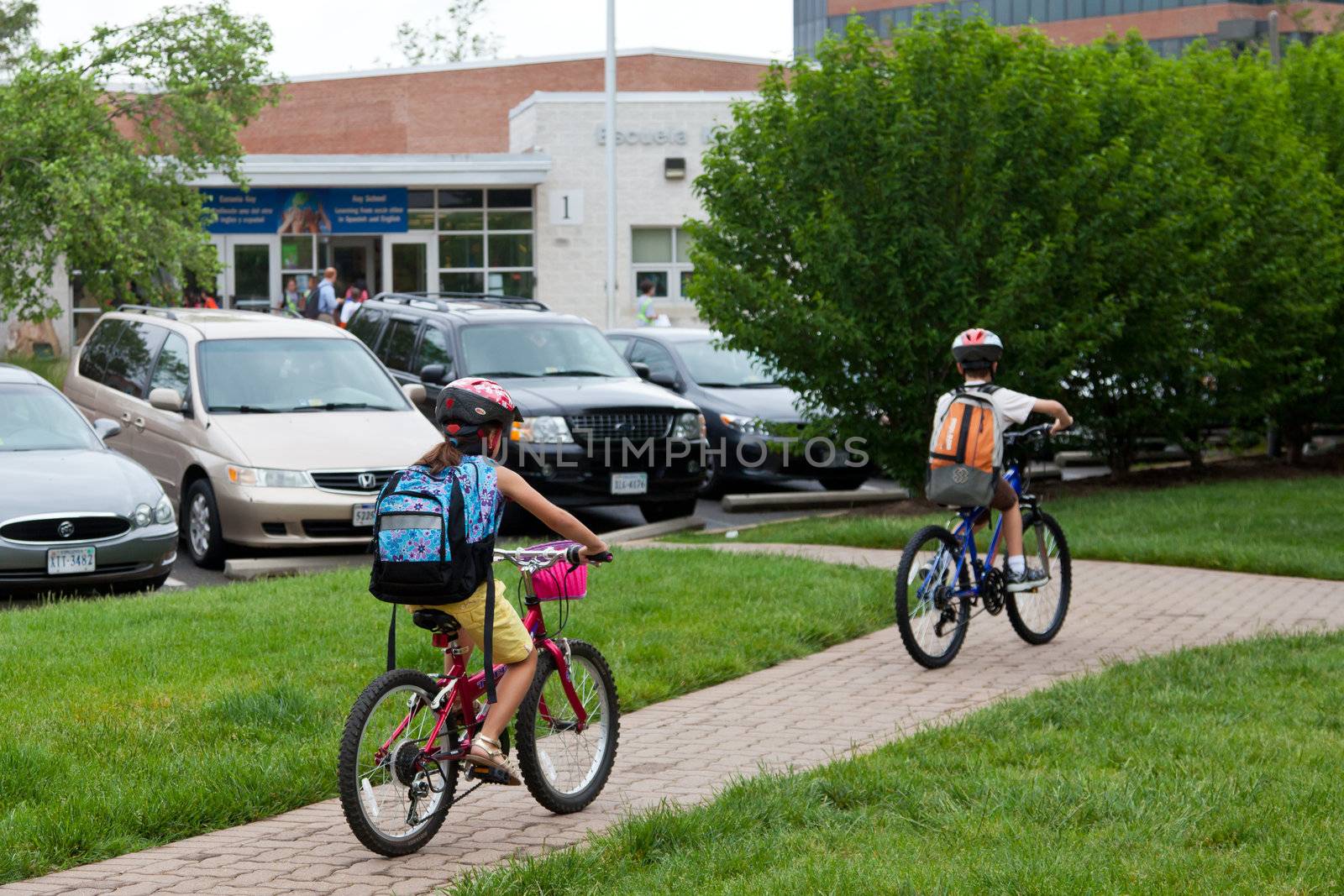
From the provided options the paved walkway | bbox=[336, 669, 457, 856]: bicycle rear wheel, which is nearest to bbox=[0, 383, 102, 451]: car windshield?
the paved walkway

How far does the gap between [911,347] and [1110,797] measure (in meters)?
9.98

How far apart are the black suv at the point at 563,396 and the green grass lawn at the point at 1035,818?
7.30 metres

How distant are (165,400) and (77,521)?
6.94ft

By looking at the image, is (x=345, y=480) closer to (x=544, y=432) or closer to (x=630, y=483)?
(x=544, y=432)

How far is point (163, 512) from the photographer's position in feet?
36.9

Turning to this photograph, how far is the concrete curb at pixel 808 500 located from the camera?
54.1 ft

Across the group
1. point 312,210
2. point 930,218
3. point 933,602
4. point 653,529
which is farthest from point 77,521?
point 312,210

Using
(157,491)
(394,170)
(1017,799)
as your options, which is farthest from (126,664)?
(394,170)

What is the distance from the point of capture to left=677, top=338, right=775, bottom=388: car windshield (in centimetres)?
1811

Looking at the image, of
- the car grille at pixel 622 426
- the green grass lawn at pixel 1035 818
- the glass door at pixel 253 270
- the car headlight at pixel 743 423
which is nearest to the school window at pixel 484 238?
the glass door at pixel 253 270

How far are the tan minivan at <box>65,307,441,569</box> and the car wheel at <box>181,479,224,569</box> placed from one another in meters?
0.01

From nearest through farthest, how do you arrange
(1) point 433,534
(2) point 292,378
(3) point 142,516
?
(1) point 433,534 < (3) point 142,516 < (2) point 292,378

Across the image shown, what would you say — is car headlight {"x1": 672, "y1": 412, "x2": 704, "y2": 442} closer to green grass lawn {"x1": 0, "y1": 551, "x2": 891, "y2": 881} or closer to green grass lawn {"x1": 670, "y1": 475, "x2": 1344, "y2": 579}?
green grass lawn {"x1": 670, "y1": 475, "x2": 1344, "y2": 579}

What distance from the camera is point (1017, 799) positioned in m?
5.77
